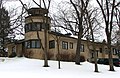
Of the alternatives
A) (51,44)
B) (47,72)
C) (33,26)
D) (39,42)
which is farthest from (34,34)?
(47,72)

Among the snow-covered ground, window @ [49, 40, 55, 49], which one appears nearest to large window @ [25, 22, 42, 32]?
window @ [49, 40, 55, 49]

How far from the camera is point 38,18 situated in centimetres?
4753

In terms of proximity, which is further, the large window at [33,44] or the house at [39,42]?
the large window at [33,44]

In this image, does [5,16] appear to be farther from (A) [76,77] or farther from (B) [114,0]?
(A) [76,77]

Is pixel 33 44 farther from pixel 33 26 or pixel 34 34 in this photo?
pixel 33 26

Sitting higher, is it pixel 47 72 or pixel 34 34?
pixel 34 34

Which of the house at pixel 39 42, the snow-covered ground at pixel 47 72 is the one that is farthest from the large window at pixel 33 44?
the snow-covered ground at pixel 47 72

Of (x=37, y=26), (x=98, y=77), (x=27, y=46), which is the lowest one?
(x=98, y=77)

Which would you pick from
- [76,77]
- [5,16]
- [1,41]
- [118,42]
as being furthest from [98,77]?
[118,42]

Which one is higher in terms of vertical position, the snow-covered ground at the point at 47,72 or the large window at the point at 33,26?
the large window at the point at 33,26

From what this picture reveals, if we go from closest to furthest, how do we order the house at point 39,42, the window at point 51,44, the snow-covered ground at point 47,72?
the snow-covered ground at point 47,72 < the house at point 39,42 < the window at point 51,44

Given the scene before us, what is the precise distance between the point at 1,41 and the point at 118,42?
29545 mm

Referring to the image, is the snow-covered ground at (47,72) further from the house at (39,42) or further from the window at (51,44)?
the window at (51,44)

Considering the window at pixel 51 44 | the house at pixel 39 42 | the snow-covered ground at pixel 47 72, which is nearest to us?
the snow-covered ground at pixel 47 72
